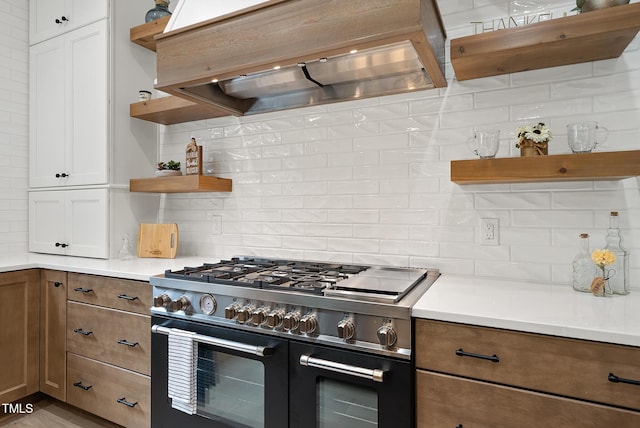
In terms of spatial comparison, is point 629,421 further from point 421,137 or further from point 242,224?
point 242,224

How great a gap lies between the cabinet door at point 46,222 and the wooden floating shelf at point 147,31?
49.4 inches

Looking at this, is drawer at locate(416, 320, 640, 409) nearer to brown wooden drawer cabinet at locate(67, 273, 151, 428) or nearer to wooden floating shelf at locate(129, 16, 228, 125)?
brown wooden drawer cabinet at locate(67, 273, 151, 428)

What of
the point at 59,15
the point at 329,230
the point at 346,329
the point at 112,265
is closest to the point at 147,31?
the point at 59,15

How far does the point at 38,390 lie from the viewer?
7.71ft

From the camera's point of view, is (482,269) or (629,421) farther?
(482,269)

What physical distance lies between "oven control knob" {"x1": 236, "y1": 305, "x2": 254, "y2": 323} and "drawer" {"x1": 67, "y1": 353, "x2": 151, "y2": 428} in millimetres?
795

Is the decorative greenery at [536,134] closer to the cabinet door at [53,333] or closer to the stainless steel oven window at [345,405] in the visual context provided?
the stainless steel oven window at [345,405]

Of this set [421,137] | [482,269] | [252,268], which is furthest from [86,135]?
[482,269]

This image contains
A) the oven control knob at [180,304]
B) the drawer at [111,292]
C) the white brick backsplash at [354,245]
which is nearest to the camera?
the oven control knob at [180,304]

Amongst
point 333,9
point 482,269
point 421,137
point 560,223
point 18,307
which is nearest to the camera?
point 333,9

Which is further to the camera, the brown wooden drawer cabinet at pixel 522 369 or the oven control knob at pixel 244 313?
the oven control knob at pixel 244 313

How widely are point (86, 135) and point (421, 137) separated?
90.5 inches

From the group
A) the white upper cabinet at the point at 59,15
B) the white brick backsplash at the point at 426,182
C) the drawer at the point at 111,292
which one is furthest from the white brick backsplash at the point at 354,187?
the white upper cabinet at the point at 59,15

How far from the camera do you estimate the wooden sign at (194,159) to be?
99.0 inches
